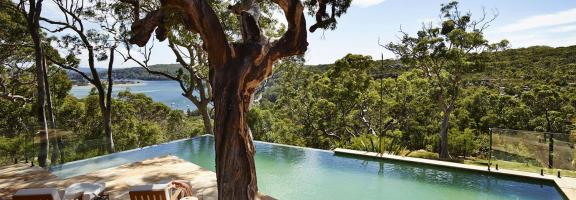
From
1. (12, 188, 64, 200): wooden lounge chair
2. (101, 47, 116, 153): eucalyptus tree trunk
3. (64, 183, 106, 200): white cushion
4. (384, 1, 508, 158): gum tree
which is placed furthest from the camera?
(384, 1, 508, 158): gum tree

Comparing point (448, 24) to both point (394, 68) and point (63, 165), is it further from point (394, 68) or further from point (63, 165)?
point (63, 165)

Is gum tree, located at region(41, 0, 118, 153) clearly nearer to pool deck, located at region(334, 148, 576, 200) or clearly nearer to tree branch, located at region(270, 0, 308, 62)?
pool deck, located at region(334, 148, 576, 200)

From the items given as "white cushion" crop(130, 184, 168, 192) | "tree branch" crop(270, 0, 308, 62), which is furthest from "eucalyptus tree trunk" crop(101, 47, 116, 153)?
"tree branch" crop(270, 0, 308, 62)

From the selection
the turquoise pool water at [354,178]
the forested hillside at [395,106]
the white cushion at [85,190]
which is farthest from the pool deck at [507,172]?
the white cushion at [85,190]

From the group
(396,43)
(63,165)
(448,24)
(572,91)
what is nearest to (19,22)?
(63,165)

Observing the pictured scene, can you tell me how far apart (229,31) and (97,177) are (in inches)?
253

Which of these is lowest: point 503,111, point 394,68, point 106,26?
point 503,111

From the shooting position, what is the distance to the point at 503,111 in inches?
963

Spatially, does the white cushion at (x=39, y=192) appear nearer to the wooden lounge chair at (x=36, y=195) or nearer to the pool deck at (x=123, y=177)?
the wooden lounge chair at (x=36, y=195)

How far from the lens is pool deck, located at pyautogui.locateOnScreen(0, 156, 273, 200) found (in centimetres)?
657

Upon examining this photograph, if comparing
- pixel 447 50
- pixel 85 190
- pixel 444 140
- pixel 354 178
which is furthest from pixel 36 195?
pixel 444 140

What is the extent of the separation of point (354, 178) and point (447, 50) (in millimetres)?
10065

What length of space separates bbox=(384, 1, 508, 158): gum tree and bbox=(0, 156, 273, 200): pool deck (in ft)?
39.8

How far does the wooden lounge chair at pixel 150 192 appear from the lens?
5.16m
